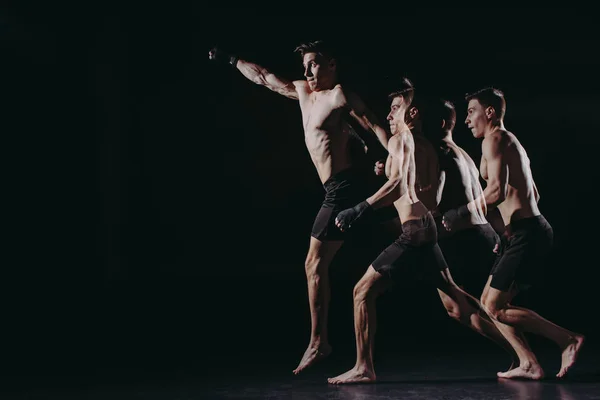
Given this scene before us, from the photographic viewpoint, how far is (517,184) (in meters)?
5.71

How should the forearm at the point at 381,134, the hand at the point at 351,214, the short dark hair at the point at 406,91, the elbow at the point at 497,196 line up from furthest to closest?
the forearm at the point at 381,134 → the short dark hair at the point at 406,91 → the elbow at the point at 497,196 → the hand at the point at 351,214

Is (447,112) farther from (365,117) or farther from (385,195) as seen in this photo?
(385,195)

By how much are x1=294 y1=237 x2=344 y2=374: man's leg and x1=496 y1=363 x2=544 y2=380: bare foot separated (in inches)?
43.2

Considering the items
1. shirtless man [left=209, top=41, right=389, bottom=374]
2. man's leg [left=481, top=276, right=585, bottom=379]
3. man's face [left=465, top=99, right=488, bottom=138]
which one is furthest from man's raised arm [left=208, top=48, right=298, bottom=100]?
man's leg [left=481, top=276, right=585, bottom=379]

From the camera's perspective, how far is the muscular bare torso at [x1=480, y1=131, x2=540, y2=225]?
5.68 metres

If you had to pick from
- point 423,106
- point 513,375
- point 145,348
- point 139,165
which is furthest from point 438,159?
point 139,165

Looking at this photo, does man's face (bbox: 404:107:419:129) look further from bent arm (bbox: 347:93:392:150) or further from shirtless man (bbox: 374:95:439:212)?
bent arm (bbox: 347:93:392:150)

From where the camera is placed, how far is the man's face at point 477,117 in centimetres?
580

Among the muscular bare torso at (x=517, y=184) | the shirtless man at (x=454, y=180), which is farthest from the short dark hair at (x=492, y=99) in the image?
the shirtless man at (x=454, y=180)

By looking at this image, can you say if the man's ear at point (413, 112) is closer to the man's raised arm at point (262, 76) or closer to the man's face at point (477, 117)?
the man's face at point (477, 117)

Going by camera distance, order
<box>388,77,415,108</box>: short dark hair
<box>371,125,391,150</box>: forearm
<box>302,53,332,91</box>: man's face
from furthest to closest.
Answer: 1. <box>302,53,332,91</box>: man's face
2. <box>371,125,391,150</box>: forearm
3. <box>388,77,415,108</box>: short dark hair

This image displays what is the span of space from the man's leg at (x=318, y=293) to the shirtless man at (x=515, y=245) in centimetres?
77

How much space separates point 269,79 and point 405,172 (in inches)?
48.4

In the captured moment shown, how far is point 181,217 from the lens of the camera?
10.0m
